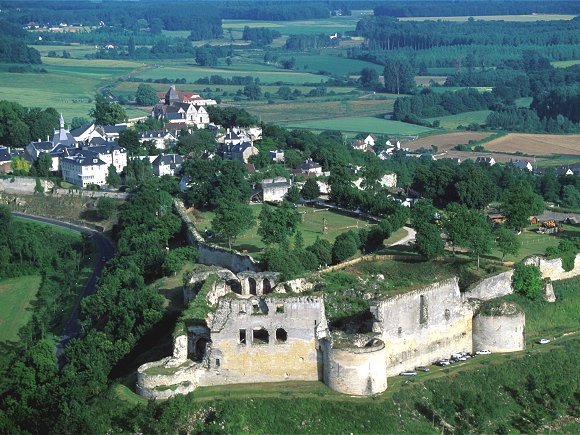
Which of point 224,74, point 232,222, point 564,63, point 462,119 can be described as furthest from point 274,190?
point 564,63

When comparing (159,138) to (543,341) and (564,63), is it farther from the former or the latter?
(564,63)

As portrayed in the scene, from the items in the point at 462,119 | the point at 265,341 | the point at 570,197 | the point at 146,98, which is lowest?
the point at 462,119

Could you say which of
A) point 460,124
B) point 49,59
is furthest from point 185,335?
point 49,59

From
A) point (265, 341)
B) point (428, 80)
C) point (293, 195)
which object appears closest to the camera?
point (265, 341)

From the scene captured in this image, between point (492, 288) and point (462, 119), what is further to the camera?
point (462, 119)

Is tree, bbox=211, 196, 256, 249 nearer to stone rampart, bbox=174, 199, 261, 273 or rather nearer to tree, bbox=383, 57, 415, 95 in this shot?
stone rampart, bbox=174, 199, 261, 273

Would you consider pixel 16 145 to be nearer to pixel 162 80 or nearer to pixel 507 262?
pixel 507 262

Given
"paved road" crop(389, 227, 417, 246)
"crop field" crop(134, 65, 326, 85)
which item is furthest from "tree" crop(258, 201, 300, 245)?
"crop field" crop(134, 65, 326, 85)
